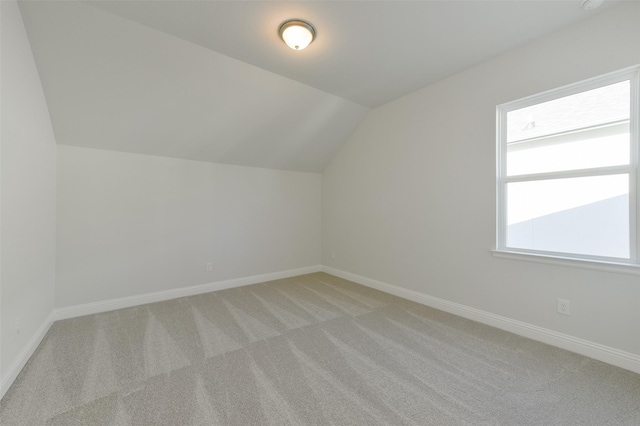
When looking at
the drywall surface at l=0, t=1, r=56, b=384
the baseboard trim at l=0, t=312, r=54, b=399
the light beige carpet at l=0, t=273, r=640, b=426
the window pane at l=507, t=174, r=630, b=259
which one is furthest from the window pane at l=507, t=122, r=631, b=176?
the baseboard trim at l=0, t=312, r=54, b=399

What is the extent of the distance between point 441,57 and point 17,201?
385 centimetres

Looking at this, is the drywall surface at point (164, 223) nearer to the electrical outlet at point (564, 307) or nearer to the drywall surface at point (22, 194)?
the drywall surface at point (22, 194)

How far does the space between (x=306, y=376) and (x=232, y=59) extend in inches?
118

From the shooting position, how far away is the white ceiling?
1937 millimetres

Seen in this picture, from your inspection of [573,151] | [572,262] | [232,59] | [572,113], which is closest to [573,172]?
[573,151]

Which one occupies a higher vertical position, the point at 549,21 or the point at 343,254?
the point at 549,21

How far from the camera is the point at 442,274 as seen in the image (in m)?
2.97

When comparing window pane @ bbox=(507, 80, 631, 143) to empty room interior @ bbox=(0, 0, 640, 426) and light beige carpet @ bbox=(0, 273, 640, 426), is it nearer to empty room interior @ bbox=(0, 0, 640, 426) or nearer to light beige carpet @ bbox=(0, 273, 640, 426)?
empty room interior @ bbox=(0, 0, 640, 426)

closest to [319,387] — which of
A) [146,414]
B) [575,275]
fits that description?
[146,414]

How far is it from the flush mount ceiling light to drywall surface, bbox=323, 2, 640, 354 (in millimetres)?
1727

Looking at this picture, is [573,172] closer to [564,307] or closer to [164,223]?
[564,307]

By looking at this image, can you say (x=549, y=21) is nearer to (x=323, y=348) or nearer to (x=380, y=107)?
(x=380, y=107)

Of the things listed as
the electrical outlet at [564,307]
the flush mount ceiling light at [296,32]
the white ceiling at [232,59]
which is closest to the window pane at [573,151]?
the white ceiling at [232,59]

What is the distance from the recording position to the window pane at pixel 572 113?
6.44 ft
